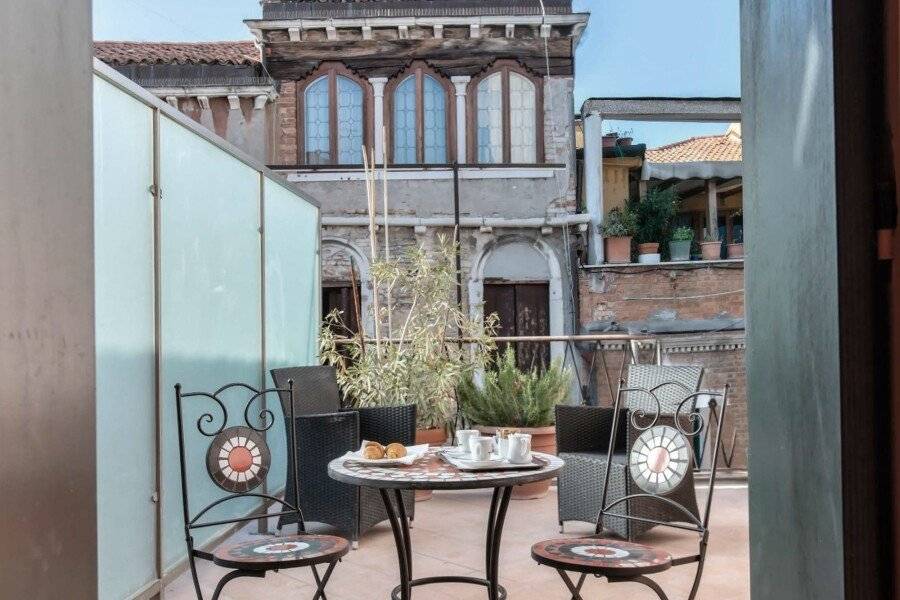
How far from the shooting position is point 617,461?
433 cm

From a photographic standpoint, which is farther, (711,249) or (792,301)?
(711,249)

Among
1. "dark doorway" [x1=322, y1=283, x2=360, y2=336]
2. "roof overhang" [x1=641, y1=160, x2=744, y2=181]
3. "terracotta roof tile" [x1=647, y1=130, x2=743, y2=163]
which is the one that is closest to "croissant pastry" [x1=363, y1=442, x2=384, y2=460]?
"dark doorway" [x1=322, y1=283, x2=360, y2=336]

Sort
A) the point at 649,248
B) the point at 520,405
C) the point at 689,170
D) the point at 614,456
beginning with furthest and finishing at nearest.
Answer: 1. the point at 689,170
2. the point at 649,248
3. the point at 520,405
4. the point at 614,456

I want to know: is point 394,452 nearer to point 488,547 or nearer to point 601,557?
point 488,547

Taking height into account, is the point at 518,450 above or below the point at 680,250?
below

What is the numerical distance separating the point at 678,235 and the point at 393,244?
158 inches

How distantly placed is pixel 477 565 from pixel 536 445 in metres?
1.59

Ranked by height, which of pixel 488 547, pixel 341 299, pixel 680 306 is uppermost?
pixel 341 299

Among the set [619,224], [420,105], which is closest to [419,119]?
[420,105]

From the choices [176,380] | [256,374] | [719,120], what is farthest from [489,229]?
[176,380]

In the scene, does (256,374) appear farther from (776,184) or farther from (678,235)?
(678,235)

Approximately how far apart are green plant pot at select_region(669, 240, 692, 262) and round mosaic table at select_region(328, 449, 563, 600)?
9.51m

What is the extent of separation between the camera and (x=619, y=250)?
11930 mm

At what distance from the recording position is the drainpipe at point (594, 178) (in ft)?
39.3
